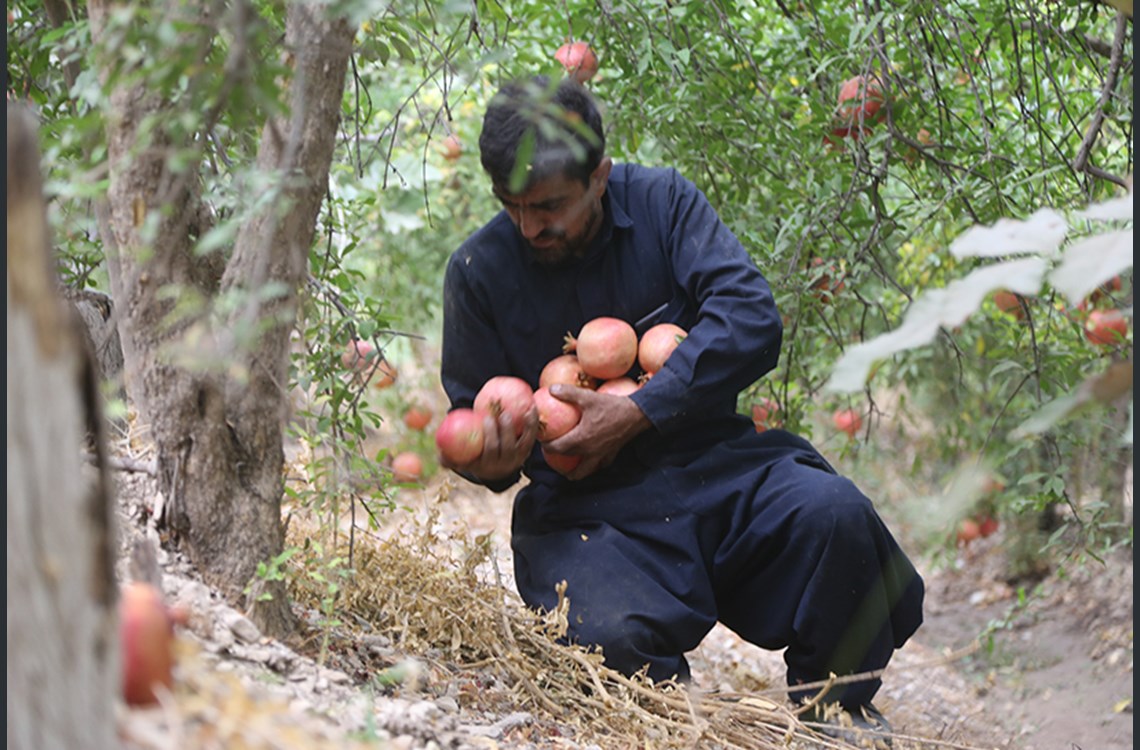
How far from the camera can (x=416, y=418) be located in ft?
19.3

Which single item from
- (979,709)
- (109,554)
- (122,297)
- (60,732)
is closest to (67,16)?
(122,297)

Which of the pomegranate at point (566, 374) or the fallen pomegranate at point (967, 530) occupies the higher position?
the pomegranate at point (566, 374)

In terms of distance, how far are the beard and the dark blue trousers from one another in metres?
0.57

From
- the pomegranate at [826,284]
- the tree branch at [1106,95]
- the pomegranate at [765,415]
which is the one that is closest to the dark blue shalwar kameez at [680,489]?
the pomegranate at [826,284]

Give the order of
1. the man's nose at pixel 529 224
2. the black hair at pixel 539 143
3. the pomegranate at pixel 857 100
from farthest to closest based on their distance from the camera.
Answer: the pomegranate at pixel 857 100 → the man's nose at pixel 529 224 → the black hair at pixel 539 143

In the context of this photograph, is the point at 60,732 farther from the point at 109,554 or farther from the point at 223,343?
the point at 223,343

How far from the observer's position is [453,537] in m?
2.84

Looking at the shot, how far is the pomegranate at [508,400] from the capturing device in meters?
2.70

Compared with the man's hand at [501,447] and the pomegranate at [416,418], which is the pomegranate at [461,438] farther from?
the pomegranate at [416,418]

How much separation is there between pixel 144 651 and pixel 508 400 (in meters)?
1.48

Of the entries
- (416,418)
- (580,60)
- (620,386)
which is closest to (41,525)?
(620,386)

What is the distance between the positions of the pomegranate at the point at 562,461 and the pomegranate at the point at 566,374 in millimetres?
183

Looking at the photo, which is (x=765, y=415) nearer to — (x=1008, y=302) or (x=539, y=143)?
(x=1008, y=302)

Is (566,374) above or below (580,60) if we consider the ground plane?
below
